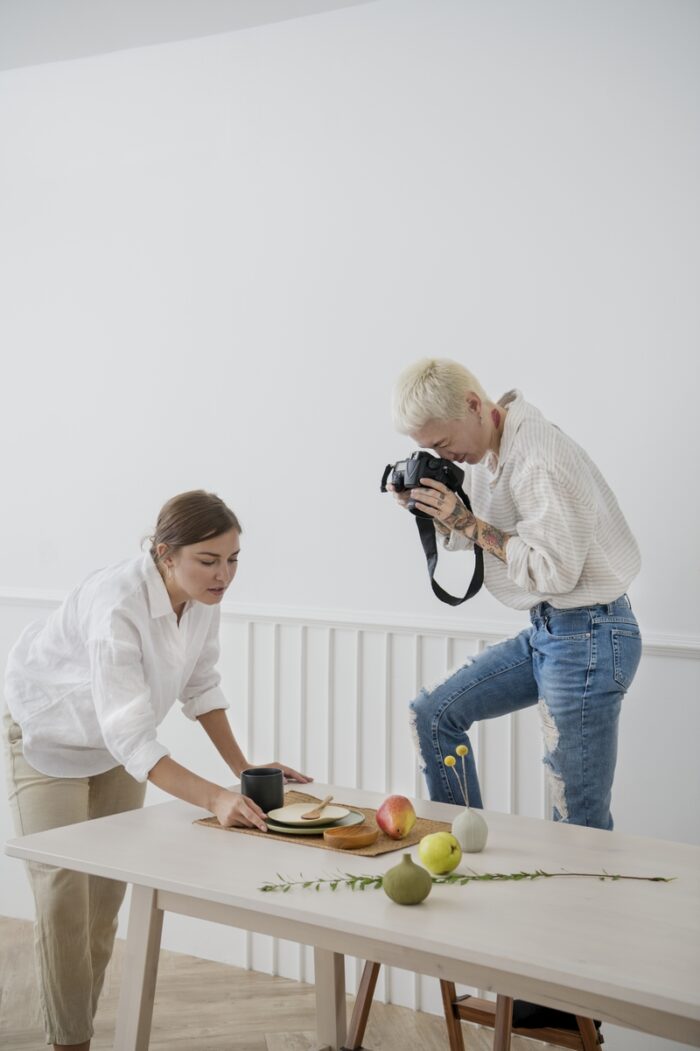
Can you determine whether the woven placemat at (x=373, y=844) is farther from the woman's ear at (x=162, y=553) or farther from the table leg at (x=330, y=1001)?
the woman's ear at (x=162, y=553)

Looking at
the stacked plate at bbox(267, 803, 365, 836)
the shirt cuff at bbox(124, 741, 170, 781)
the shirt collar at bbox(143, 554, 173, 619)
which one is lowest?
the stacked plate at bbox(267, 803, 365, 836)

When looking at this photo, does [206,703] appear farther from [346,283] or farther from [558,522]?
[346,283]

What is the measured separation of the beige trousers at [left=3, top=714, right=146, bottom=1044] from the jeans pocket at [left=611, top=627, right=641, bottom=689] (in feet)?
3.64

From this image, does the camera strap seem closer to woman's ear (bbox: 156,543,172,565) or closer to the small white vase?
woman's ear (bbox: 156,543,172,565)

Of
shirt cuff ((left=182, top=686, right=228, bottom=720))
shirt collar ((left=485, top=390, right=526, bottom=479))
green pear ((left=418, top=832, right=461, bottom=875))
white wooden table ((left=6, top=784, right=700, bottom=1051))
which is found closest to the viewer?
white wooden table ((left=6, top=784, right=700, bottom=1051))

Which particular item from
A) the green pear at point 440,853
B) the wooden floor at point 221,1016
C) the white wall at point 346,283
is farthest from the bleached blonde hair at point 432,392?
the wooden floor at point 221,1016

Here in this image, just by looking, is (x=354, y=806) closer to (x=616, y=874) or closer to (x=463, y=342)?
(x=616, y=874)

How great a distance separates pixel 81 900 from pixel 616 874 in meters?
1.14

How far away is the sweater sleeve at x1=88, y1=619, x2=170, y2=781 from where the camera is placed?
187 centimetres

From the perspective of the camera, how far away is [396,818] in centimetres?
168

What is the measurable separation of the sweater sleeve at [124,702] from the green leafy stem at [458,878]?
17.4 inches

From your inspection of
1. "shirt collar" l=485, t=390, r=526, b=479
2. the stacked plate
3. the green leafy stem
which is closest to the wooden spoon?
the stacked plate

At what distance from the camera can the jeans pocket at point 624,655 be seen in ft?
6.60

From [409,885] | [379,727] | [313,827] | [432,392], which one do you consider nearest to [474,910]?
[409,885]
